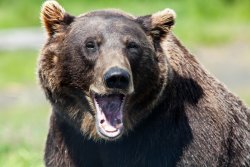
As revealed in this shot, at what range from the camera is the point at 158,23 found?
658cm

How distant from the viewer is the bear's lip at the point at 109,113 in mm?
6172

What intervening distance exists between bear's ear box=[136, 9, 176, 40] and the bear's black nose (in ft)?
2.21

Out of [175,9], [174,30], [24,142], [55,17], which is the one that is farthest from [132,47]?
[175,9]

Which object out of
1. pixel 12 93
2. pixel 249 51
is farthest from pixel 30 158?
pixel 249 51

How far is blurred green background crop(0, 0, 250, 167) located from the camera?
61.3 ft

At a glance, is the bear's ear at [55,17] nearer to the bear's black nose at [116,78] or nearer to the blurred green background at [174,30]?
the bear's black nose at [116,78]

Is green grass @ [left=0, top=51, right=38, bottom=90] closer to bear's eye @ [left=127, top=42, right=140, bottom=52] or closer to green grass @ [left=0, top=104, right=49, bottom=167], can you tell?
green grass @ [left=0, top=104, right=49, bottom=167]

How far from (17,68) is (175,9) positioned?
520cm

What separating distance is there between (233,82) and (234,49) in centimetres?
269

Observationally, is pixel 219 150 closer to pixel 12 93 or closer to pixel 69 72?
pixel 69 72

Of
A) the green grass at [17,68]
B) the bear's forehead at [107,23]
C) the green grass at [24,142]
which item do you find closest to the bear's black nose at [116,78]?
the bear's forehead at [107,23]

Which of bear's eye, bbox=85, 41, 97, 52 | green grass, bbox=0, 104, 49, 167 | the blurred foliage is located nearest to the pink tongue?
bear's eye, bbox=85, 41, 97, 52

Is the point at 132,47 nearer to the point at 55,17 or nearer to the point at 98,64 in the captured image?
the point at 98,64

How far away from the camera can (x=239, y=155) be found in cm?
695
